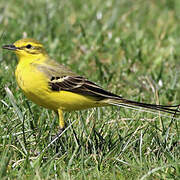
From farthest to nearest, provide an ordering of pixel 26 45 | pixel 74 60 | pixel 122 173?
pixel 74 60 < pixel 26 45 < pixel 122 173

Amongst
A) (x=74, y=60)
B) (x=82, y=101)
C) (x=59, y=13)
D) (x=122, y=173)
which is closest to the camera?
(x=122, y=173)

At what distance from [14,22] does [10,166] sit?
4.34 m

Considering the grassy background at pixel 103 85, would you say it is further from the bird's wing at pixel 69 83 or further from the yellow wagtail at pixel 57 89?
the bird's wing at pixel 69 83

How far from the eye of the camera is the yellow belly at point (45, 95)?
5016mm

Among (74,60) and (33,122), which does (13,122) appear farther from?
(74,60)

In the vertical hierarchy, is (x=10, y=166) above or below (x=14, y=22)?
below

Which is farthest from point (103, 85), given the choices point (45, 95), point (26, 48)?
point (45, 95)

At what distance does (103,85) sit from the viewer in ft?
22.2

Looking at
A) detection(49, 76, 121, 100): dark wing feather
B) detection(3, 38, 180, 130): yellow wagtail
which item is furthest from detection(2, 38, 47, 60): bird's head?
detection(49, 76, 121, 100): dark wing feather

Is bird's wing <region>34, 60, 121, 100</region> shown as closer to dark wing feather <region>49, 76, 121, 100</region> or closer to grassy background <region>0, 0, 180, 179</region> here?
dark wing feather <region>49, 76, 121, 100</region>

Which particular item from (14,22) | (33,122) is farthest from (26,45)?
(14,22)

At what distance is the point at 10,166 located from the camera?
175 inches

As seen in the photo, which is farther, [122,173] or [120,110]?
[120,110]

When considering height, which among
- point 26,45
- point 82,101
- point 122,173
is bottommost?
point 122,173
